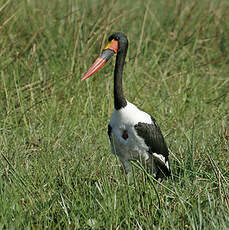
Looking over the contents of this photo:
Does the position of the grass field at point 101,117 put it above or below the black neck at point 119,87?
below

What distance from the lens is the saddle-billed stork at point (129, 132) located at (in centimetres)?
318

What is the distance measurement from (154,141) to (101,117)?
1020 millimetres

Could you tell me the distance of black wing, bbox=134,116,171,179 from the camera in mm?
3174

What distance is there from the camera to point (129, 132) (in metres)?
3.17

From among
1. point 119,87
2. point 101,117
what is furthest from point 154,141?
point 101,117

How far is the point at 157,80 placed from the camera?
4.88 meters

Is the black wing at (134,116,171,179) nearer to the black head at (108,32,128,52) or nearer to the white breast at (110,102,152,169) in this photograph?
the white breast at (110,102,152,169)

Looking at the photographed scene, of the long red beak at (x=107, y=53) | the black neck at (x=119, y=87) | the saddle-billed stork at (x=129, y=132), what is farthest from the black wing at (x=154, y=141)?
the long red beak at (x=107, y=53)

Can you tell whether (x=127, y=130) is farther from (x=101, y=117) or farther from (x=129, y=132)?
(x=101, y=117)

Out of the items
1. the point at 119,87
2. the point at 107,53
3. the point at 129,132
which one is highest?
the point at 107,53

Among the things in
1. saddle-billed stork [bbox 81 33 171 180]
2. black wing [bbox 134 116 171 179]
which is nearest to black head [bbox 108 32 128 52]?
saddle-billed stork [bbox 81 33 171 180]

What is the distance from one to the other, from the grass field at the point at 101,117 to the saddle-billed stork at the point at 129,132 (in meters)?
0.11

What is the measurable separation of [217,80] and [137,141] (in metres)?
2.37

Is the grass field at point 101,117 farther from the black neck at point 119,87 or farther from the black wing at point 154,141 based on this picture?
the black neck at point 119,87
